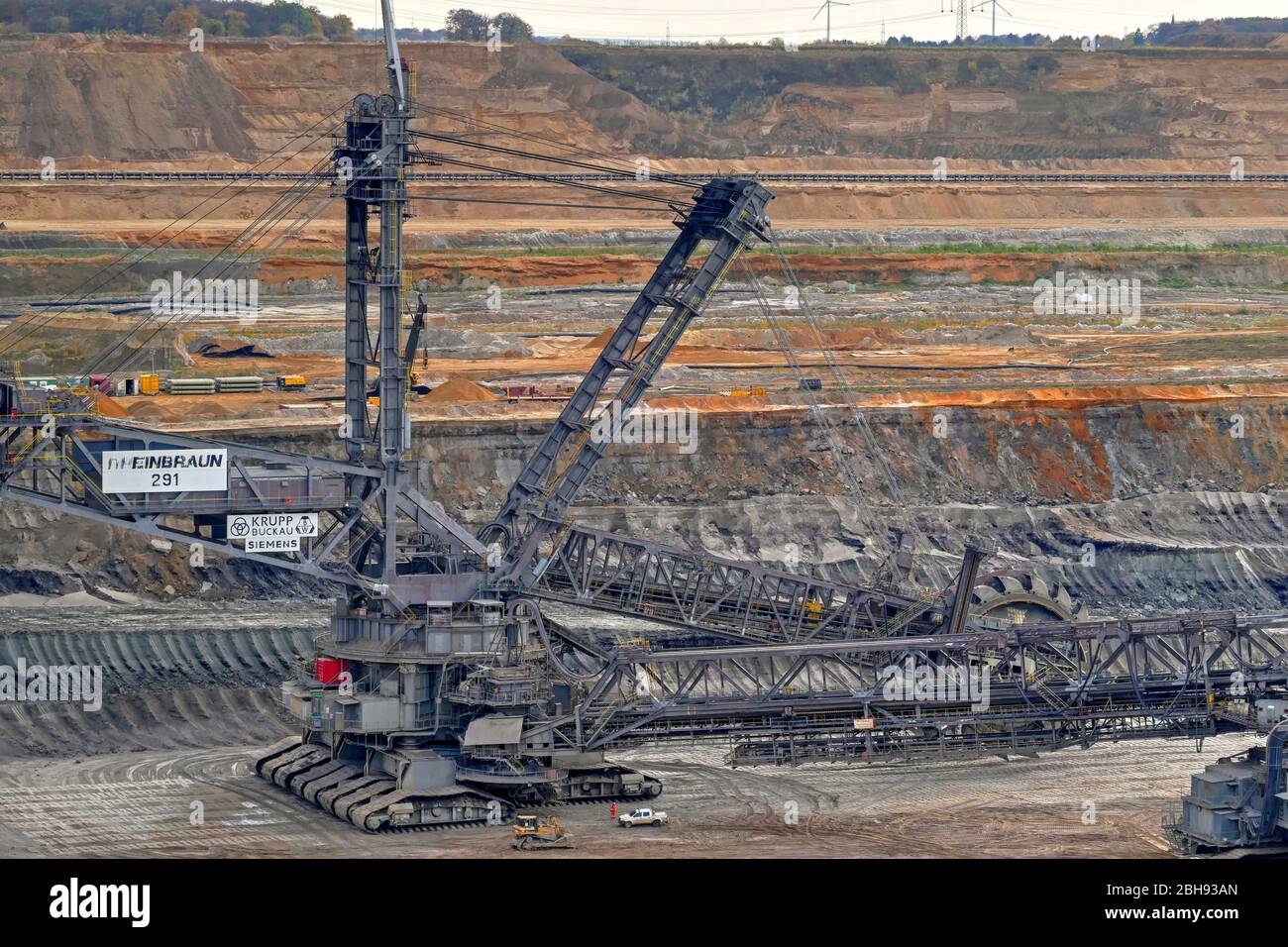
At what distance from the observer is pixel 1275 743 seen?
1811 inches

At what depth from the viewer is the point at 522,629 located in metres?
52.0

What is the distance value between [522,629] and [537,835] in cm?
580

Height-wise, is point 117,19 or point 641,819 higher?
point 117,19

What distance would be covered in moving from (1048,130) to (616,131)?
38292 millimetres

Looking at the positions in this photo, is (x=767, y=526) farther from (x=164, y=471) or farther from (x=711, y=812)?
(x=164, y=471)

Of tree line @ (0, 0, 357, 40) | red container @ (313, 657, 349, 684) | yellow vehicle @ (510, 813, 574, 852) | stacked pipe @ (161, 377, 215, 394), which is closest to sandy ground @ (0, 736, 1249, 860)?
yellow vehicle @ (510, 813, 574, 852)

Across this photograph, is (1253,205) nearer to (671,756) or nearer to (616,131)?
(616,131)

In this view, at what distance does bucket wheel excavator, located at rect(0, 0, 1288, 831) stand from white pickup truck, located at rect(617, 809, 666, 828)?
1.97 meters

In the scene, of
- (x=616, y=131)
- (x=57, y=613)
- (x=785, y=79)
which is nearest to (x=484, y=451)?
(x=57, y=613)

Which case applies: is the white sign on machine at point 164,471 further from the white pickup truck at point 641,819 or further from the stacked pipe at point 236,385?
the stacked pipe at point 236,385

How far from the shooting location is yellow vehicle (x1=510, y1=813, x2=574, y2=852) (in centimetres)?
4747

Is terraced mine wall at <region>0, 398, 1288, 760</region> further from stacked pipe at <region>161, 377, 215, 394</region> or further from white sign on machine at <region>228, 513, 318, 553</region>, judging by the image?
stacked pipe at <region>161, 377, 215, 394</region>

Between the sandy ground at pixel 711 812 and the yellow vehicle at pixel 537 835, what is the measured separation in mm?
418

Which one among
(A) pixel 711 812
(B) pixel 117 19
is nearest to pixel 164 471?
(A) pixel 711 812
